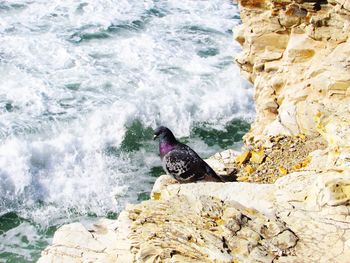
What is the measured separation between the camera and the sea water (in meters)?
10.4

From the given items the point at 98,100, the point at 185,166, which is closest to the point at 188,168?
the point at 185,166

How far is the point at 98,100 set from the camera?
44.1ft

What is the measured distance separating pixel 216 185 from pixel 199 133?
254 inches

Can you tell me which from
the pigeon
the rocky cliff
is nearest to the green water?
the pigeon

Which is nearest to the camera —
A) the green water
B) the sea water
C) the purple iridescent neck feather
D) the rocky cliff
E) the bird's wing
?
the rocky cliff

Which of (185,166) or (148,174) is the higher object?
(185,166)

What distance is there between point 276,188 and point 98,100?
8.08m

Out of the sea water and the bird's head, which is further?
the sea water

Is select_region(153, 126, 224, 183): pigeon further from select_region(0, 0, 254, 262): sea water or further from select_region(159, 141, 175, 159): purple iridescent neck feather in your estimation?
select_region(0, 0, 254, 262): sea water

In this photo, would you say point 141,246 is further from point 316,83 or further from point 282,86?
point 282,86

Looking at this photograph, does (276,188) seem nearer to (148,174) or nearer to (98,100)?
(148,174)

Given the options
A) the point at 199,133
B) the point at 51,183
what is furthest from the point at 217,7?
the point at 51,183

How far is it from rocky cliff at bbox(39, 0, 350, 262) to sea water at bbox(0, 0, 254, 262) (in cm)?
310

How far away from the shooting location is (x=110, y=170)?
11.1 m
